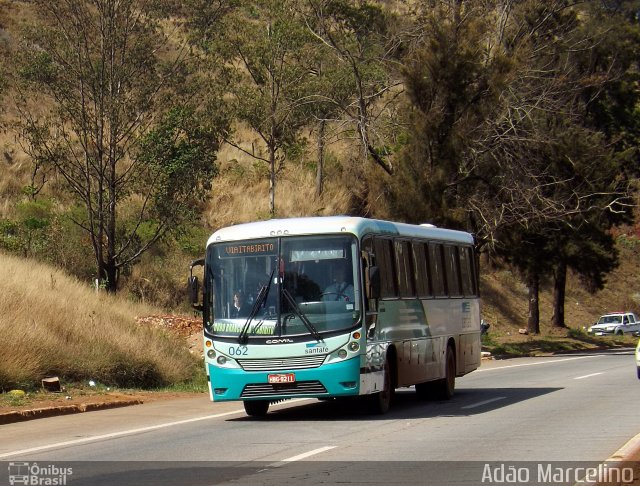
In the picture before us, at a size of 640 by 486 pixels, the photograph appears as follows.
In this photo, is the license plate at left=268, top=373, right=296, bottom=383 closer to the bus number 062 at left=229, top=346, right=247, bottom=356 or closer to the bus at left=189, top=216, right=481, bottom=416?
the bus at left=189, top=216, right=481, bottom=416

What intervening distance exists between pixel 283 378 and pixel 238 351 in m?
0.84

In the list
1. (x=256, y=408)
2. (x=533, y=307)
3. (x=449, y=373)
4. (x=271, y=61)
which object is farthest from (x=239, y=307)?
(x=533, y=307)

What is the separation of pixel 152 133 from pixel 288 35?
12.4 metres

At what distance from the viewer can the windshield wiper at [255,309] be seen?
51.9ft

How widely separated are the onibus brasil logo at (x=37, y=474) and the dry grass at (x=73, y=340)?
8.23 meters

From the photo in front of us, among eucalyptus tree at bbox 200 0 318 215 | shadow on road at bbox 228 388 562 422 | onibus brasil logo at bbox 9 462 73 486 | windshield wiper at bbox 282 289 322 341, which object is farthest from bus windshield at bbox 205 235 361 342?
eucalyptus tree at bbox 200 0 318 215

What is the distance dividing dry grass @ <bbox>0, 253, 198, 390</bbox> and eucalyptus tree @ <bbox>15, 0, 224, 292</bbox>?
655cm

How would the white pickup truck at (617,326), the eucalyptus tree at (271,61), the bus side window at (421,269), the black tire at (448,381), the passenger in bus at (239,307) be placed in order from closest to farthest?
the passenger in bus at (239,307) < the bus side window at (421,269) < the black tire at (448,381) < the eucalyptus tree at (271,61) < the white pickup truck at (617,326)

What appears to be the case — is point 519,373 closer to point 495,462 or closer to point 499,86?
point 499,86

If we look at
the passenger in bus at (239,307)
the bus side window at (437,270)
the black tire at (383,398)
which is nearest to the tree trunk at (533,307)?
the bus side window at (437,270)

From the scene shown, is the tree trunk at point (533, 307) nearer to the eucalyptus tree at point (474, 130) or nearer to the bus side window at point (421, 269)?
the eucalyptus tree at point (474, 130)

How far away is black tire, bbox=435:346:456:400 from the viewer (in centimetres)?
1958

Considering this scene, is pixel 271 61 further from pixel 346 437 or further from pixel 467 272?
pixel 346 437

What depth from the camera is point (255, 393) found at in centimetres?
1575
